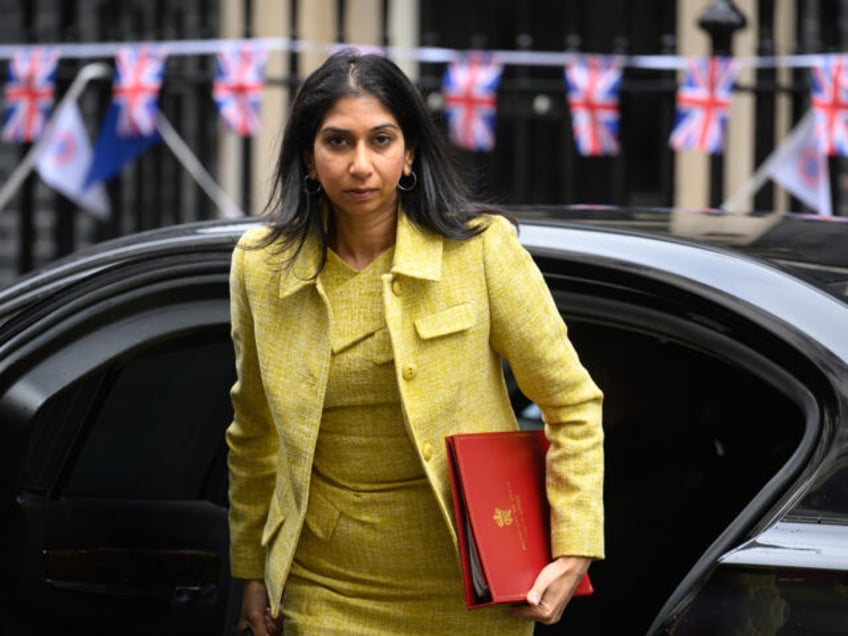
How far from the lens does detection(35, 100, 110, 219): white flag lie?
21.8 feet

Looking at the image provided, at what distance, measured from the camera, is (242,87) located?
6.44 meters

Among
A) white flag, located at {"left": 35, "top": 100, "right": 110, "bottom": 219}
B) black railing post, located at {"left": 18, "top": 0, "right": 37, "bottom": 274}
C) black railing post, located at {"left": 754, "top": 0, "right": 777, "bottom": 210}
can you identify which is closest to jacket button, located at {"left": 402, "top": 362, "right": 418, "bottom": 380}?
black railing post, located at {"left": 754, "top": 0, "right": 777, "bottom": 210}

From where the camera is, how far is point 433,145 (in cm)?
216

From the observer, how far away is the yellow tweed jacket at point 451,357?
6.77 ft

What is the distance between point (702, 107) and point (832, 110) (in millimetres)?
466

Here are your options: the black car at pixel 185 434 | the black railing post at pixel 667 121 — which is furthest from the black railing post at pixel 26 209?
the black car at pixel 185 434

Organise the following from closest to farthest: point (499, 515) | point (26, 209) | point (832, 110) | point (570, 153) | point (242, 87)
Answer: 1. point (499, 515)
2. point (832, 110)
3. point (242, 87)
4. point (570, 153)
5. point (26, 209)

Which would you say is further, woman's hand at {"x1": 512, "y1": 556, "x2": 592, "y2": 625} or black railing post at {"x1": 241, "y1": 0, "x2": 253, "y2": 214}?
black railing post at {"x1": 241, "y1": 0, "x2": 253, "y2": 214}

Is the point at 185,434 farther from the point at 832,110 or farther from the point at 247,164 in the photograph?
the point at 247,164

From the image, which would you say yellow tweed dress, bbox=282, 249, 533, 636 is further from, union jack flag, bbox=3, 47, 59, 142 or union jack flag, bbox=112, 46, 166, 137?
union jack flag, bbox=3, 47, 59, 142

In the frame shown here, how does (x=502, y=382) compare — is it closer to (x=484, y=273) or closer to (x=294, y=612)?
(x=484, y=273)

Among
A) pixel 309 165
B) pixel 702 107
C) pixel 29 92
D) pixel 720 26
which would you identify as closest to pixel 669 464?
pixel 309 165

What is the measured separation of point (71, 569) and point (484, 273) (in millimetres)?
1022

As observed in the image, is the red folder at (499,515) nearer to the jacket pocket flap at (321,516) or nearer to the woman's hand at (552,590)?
the woman's hand at (552,590)
